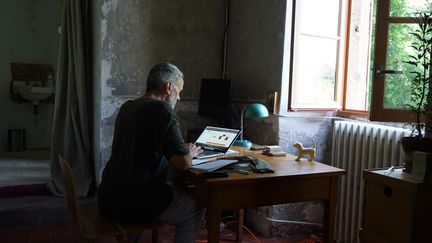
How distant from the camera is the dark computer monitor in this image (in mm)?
3471

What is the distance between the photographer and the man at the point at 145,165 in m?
2.14

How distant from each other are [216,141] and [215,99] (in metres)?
0.78

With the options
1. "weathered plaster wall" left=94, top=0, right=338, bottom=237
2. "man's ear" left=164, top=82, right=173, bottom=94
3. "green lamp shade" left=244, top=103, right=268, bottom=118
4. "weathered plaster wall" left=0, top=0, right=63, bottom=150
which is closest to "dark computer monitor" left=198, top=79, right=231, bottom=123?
"weathered plaster wall" left=94, top=0, right=338, bottom=237

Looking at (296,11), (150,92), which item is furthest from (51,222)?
(296,11)

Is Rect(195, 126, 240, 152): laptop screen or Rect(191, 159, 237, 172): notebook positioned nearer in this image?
Rect(191, 159, 237, 172): notebook

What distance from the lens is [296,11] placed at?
3.22 m

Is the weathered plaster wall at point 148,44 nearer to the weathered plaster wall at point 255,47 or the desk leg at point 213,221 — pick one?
the weathered plaster wall at point 255,47

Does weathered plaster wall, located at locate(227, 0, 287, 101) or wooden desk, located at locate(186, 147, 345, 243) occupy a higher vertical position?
weathered plaster wall, located at locate(227, 0, 287, 101)

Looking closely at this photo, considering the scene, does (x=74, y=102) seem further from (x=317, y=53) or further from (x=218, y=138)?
(x=317, y=53)

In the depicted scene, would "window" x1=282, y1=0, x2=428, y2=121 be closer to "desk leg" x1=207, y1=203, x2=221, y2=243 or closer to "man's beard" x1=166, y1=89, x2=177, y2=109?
"man's beard" x1=166, y1=89, x2=177, y2=109

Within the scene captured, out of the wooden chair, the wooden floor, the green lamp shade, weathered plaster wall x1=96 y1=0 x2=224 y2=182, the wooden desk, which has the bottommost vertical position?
the wooden floor

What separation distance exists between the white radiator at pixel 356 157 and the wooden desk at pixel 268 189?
0.65 meters

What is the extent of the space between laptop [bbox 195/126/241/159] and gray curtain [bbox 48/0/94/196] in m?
1.39

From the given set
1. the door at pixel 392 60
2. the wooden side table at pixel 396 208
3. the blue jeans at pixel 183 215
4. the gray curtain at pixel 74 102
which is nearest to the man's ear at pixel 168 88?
the blue jeans at pixel 183 215
